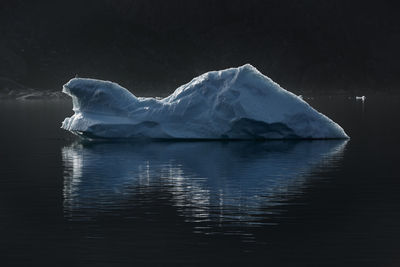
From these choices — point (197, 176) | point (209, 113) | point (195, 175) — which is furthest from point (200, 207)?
point (209, 113)

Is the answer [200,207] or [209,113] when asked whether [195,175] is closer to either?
[200,207]

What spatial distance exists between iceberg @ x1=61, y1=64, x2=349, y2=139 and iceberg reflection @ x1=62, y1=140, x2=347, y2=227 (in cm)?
88

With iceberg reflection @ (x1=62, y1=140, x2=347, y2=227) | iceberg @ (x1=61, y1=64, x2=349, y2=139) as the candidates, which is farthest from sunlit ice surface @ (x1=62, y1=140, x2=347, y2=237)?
iceberg @ (x1=61, y1=64, x2=349, y2=139)

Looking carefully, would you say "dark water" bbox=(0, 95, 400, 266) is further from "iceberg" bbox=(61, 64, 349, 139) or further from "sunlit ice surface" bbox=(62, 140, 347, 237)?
"iceberg" bbox=(61, 64, 349, 139)

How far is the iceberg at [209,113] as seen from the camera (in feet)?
166

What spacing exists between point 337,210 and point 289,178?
732 cm

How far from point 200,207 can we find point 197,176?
808 cm

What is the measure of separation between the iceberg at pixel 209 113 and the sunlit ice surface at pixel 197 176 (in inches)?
34.2

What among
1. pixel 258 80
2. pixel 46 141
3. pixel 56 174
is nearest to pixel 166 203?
pixel 56 174

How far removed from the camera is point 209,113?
168 ft

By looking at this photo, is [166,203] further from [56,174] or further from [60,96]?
[60,96]

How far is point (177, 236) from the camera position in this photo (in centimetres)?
2323

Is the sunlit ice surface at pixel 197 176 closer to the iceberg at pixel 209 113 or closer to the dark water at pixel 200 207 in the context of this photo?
the dark water at pixel 200 207

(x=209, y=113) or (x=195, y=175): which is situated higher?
(x=209, y=113)
